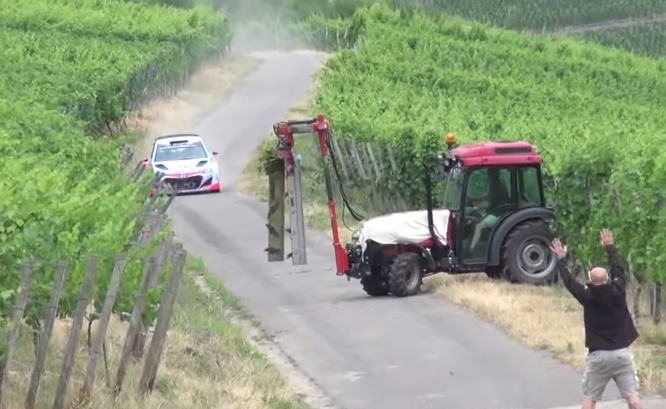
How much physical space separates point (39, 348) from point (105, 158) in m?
9.04

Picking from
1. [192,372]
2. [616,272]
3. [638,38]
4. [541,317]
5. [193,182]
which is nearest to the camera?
[616,272]

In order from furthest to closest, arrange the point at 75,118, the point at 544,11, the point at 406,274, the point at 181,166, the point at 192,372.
Answer: the point at 544,11
the point at 181,166
the point at 75,118
the point at 406,274
the point at 192,372

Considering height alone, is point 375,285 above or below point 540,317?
below

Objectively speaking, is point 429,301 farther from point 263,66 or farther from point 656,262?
point 263,66

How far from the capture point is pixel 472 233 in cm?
1997

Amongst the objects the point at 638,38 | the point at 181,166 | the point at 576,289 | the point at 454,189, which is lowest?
the point at 638,38

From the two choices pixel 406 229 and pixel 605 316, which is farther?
pixel 406 229

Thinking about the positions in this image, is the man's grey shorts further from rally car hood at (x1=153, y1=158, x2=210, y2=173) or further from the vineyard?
rally car hood at (x1=153, y1=158, x2=210, y2=173)

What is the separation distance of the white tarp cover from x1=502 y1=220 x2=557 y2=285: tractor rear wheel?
938mm

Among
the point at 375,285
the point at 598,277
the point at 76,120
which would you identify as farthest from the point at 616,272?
the point at 76,120

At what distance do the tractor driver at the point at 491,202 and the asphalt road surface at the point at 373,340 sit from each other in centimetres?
120

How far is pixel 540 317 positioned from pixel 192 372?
16.4ft

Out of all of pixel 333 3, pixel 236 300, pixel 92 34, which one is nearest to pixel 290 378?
pixel 236 300

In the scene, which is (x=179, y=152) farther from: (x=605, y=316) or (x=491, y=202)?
(x=605, y=316)
